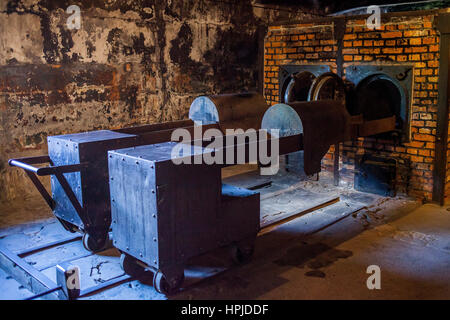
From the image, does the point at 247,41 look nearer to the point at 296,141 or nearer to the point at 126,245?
the point at 296,141

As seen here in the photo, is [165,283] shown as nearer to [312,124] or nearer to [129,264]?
[129,264]

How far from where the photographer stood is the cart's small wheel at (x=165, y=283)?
2949mm

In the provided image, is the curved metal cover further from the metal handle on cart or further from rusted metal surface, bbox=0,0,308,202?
the metal handle on cart

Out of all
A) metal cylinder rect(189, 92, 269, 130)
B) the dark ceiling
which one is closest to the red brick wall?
metal cylinder rect(189, 92, 269, 130)

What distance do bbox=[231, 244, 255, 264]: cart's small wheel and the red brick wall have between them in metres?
2.39

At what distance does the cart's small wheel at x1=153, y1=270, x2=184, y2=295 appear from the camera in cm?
295

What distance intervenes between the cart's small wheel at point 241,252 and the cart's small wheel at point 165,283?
0.52m

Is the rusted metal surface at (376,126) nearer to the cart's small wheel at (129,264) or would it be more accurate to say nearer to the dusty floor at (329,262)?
the dusty floor at (329,262)

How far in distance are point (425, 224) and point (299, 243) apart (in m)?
1.33

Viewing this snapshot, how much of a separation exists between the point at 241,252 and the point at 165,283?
28.5 inches

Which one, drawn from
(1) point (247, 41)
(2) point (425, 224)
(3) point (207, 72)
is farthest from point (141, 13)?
(2) point (425, 224)

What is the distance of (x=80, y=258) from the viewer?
12.0 feet

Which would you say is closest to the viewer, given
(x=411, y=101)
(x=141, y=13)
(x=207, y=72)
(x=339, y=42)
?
(x=411, y=101)

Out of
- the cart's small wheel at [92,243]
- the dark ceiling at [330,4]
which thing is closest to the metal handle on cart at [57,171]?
the cart's small wheel at [92,243]
